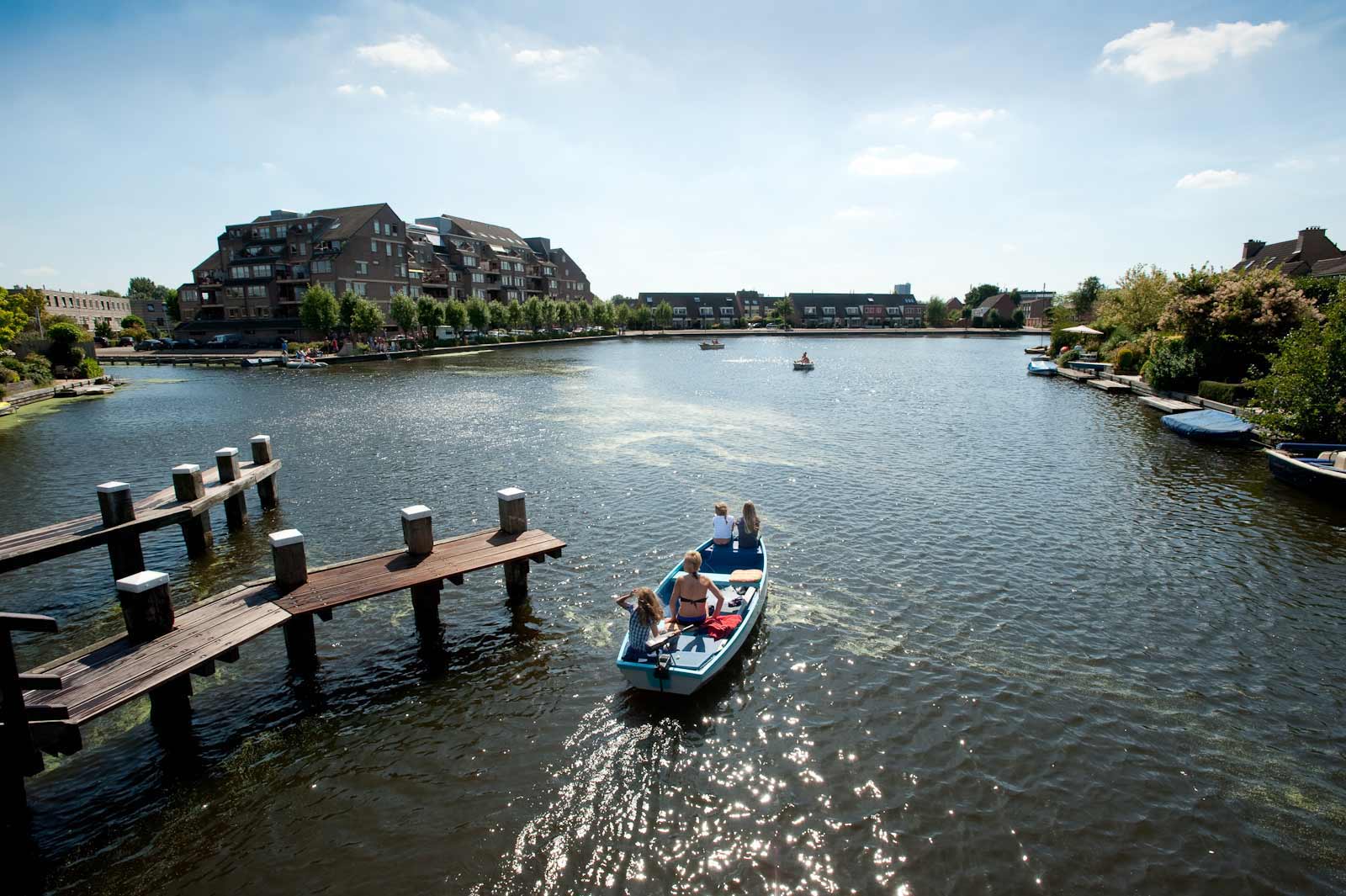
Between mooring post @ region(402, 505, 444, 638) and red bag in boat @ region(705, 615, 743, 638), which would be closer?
red bag in boat @ region(705, 615, 743, 638)

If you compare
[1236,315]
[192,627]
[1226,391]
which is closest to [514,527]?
[192,627]

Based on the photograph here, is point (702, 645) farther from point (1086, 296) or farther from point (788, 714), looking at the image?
Answer: point (1086, 296)

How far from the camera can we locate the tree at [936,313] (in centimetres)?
18675

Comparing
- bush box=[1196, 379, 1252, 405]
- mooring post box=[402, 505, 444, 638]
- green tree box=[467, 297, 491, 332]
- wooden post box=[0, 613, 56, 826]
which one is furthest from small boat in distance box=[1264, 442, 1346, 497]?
green tree box=[467, 297, 491, 332]

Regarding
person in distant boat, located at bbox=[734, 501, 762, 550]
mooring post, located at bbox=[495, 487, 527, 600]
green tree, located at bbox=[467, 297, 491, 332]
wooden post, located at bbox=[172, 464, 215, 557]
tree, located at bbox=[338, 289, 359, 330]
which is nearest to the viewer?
mooring post, located at bbox=[495, 487, 527, 600]

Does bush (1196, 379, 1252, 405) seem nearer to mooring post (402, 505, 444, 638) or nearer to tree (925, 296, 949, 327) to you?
mooring post (402, 505, 444, 638)

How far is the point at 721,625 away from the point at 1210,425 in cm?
3369

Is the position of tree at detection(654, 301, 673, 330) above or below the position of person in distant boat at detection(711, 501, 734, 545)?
above

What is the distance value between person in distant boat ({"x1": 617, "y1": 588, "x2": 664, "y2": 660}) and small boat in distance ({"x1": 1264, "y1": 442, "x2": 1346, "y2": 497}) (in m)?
26.2

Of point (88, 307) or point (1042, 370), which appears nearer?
point (1042, 370)

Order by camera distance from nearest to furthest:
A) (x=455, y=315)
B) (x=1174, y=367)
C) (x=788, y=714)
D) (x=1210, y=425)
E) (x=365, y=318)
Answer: (x=788, y=714) → (x=1210, y=425) → (x=1174, y=367) → (x=365, y=318) → (x=455, y=315)

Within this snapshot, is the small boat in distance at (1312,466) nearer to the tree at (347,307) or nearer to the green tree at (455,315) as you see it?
the tree at (347,307)

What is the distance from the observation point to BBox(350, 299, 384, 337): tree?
291 feet

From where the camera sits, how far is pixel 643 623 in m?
12.1
